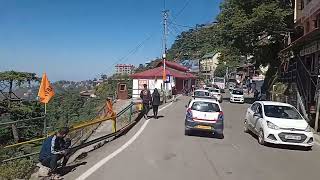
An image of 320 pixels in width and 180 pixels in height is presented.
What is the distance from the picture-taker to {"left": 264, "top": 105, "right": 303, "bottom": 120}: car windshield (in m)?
17.4

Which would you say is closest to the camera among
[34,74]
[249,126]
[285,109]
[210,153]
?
[210,153]

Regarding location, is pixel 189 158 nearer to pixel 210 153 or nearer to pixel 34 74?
pixel 210 153

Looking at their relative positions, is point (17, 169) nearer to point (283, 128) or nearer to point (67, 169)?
point (67, 169)

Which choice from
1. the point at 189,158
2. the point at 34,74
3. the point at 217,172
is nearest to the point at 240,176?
the point at 217,172

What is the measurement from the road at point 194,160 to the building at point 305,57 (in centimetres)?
974

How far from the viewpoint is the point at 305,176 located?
35.9 feet

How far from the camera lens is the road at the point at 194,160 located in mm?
10000

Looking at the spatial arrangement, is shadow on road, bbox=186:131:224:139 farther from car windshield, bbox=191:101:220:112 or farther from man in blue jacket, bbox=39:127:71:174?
man in blue jacket, bbox=39:127:71:174

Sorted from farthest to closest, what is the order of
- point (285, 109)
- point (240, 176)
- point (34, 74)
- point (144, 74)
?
point (144, 74), point (34, 74), point (285, 109), point (240, 176)

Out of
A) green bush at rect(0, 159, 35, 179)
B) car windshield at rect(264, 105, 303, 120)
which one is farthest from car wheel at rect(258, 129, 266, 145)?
green bush at rect(0, 159, 35, 179)

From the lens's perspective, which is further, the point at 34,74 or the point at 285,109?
the point at 34,74

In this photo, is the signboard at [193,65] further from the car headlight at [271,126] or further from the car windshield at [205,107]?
the car headlight at [271,126]

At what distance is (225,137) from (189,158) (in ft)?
21.6

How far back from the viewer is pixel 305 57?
3262 centimetres
